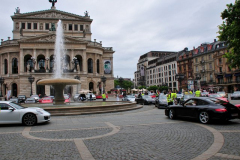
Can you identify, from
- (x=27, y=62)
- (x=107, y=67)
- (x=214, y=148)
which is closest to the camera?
(x=214, y=148)

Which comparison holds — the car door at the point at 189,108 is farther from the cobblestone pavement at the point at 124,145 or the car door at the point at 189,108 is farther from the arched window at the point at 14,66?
the arched window at the point at 14,66

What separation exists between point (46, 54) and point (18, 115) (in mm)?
51956

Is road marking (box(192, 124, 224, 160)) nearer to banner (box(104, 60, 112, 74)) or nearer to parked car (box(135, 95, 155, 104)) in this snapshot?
parked car (box(135, 95, 155, 104))

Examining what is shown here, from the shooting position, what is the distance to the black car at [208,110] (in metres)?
10.2

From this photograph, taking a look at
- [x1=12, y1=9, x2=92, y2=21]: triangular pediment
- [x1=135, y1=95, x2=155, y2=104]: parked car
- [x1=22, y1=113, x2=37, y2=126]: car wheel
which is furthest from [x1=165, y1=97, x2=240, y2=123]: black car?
[x1=12, y1=9, x2=92, y2=21]: triangular pediment

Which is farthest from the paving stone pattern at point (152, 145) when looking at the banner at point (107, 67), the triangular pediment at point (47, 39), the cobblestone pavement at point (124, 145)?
the banner at point (107, 67)

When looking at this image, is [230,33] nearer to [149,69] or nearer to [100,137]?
[100,137]

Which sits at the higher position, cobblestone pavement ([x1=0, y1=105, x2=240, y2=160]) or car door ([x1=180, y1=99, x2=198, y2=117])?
car door ([x1=180, y1=99, x2=198, y2=117])

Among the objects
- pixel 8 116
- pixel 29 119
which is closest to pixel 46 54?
pixel 8 116

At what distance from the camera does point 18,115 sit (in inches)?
429

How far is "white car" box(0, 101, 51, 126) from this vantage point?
1082 cm

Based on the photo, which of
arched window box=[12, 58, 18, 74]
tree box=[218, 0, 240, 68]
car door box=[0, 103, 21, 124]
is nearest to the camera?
car door box=[0, 103, 21, 124]

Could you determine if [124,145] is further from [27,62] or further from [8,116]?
[27,62]

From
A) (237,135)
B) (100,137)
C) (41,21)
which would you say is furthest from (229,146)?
(41,21)
